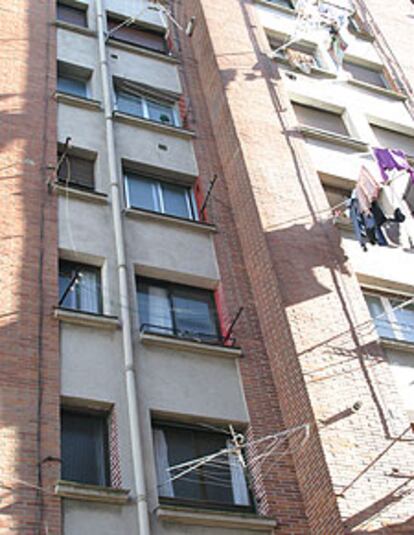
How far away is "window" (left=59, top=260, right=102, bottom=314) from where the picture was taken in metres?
13.0

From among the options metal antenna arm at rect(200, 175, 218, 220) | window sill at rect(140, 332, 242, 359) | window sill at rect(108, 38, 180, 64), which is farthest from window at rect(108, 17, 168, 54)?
window sill at rect(140, 332, 242, 359)

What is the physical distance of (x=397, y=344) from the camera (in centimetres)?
1347

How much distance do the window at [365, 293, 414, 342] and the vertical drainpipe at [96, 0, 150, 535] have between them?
4.89 m

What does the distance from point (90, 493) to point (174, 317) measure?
4.29 meters

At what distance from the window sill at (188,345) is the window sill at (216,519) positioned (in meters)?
3.05

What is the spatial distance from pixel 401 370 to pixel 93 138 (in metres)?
8.03

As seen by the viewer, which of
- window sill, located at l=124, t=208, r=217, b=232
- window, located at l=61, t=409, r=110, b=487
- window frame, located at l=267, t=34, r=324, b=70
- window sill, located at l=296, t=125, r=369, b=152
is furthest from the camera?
window frame, located at l=267, t=34, r=324, b=70

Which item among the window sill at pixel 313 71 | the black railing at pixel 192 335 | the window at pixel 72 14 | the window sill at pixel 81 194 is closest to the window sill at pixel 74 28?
the window at pixel 72 14

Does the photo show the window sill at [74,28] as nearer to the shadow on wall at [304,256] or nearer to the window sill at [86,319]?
the shadow on wall at [304,256]

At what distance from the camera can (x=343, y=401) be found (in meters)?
11.9

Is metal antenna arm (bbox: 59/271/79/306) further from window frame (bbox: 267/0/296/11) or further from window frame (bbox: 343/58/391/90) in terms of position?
window frame (bbox: 267/0/296/11)

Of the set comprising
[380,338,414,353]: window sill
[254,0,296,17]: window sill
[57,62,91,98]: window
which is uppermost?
[254,0,296,17]: window sill

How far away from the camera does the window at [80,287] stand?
13.0 m

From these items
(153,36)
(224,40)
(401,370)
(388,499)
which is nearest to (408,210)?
(401,370)
